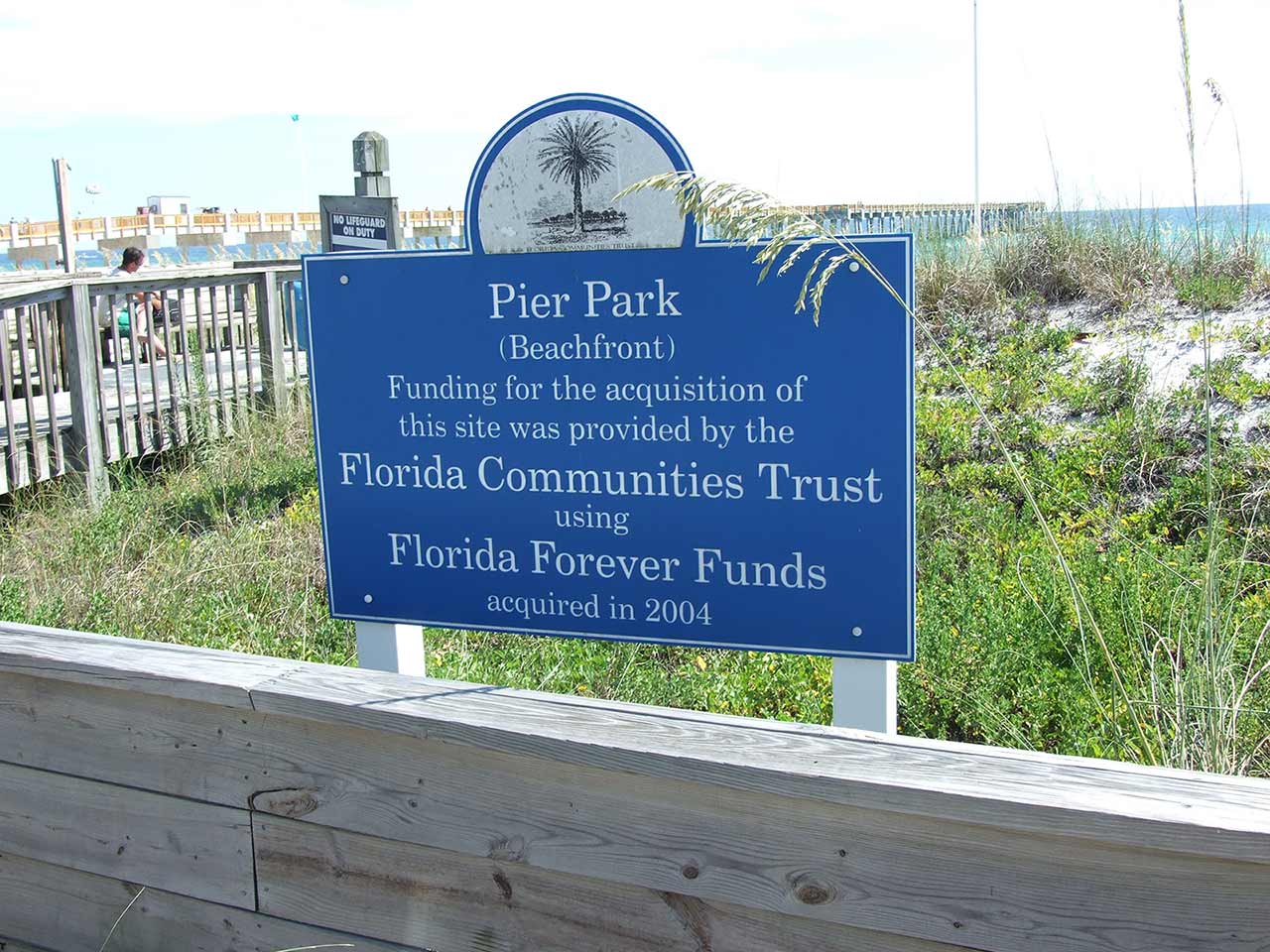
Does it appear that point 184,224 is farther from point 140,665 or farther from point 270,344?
point 140,665

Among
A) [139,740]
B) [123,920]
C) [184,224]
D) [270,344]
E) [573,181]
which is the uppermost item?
[184,224]

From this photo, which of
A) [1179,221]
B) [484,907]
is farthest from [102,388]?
[1179,221]

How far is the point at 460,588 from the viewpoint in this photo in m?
2.92

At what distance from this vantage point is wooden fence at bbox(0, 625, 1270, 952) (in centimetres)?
186

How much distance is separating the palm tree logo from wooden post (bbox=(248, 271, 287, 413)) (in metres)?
6.71

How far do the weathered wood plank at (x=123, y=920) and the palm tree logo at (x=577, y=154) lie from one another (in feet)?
5.39

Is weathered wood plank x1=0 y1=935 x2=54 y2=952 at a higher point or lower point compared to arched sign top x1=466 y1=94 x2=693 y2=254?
lower

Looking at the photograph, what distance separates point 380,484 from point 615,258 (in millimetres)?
812

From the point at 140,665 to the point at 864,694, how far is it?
5.15 ft

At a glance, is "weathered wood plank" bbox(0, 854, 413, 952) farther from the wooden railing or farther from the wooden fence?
the wooden railing

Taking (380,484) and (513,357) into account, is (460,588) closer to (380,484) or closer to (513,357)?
(380,484)

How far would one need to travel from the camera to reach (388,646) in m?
3.09

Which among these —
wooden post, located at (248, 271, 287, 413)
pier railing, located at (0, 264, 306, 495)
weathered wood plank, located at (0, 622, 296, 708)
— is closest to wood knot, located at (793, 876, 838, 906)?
weathered wood plank, located at (0, 622, 296, 708)

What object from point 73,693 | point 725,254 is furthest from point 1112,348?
point 73,693
